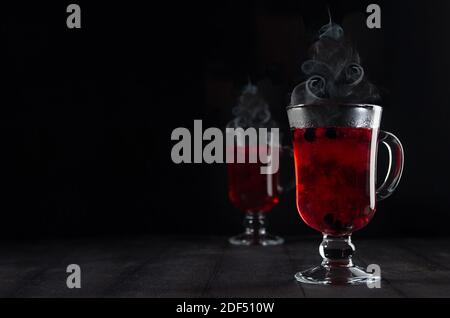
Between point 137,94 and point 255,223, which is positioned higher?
point 137,94

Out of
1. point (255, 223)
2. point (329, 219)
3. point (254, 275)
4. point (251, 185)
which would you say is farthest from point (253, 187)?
point (329, 219)

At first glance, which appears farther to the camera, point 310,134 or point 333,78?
point 333,78

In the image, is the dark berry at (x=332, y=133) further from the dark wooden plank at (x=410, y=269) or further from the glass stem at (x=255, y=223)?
the glass stem at (x=255, y=223)

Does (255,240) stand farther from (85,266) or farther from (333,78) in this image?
(333,78)

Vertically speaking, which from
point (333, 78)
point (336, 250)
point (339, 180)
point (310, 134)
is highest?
point (333, 78)
